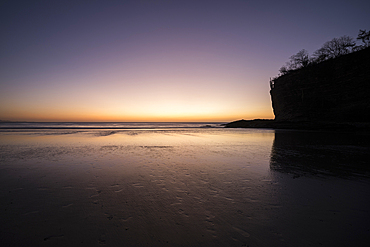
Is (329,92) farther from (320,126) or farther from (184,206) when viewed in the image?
(184,206)

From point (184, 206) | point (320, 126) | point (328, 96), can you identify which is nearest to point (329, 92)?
point (328, 96)

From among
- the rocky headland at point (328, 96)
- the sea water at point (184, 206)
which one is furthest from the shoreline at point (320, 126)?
the sea water at point (184, 206)

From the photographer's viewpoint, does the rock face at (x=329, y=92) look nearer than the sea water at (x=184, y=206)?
No

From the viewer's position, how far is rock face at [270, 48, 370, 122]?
27750 millimetres

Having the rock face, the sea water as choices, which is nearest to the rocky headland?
the rock face

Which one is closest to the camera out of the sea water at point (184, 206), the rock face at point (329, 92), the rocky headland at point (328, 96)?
the sea water at point (184, 206)

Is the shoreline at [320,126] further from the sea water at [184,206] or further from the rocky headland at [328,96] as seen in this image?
the sea water at [184,206]

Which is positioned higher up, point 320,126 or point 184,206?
point 320,126

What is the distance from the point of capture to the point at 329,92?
32.4 m

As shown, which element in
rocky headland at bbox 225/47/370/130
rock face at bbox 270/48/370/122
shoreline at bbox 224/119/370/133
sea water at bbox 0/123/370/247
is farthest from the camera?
rock face at bbox 270/48/370/122

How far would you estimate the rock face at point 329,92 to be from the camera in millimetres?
27750

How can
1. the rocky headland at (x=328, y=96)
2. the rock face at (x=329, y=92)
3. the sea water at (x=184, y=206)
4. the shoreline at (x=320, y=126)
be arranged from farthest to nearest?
1. the rock face at (x=329, y=92)
2. the rocky headland at (x=328, y=96)
3. the shoreline at (x=320, y=126)
4. the sea water at (x=184, y=206)

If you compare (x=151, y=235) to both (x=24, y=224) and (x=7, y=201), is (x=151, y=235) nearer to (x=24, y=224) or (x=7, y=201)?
(x=24, y=224)

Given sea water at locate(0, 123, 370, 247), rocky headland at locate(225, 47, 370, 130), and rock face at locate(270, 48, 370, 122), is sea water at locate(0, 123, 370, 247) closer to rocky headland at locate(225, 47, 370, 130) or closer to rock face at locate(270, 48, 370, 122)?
rocky headland at locate(225, 47, 370, 130)
